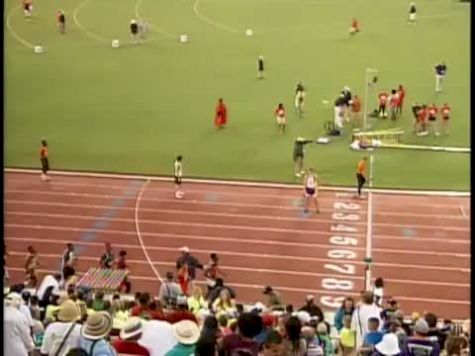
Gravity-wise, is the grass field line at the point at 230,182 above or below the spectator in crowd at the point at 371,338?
above

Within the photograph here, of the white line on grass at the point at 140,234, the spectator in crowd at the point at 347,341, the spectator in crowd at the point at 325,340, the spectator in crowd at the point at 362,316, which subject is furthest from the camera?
the white line on grass at the point at 140,234

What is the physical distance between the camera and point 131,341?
7836 millimetres

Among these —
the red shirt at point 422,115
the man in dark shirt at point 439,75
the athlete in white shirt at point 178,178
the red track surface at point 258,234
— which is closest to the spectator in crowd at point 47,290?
the red track surface at point 258,234

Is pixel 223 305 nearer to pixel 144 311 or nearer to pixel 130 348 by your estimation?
pixel 144 311

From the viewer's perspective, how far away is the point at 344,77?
104 feet

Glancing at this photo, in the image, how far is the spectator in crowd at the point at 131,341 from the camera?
7.64 meters

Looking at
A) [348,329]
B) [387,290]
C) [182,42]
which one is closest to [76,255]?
[387,290]

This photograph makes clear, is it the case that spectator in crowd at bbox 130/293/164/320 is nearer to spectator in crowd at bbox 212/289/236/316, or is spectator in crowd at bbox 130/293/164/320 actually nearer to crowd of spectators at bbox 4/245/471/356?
crowd of spectators at bbox 4/245/471/356

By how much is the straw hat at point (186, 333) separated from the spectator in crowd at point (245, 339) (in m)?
0.32

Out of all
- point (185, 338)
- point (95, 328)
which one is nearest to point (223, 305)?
point (185, 338)

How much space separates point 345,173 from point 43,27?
1817 centimetres

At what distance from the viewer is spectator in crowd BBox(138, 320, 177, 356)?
7.88 metres

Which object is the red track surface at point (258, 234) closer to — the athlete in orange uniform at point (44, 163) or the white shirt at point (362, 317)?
the athlete in orange uniform at point (44, 163)

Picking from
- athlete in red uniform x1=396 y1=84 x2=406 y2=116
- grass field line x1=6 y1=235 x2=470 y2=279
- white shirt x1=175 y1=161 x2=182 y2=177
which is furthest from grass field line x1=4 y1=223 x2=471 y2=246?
athlete in red uniform x1=396 y1=84 x2=406 y2=116
